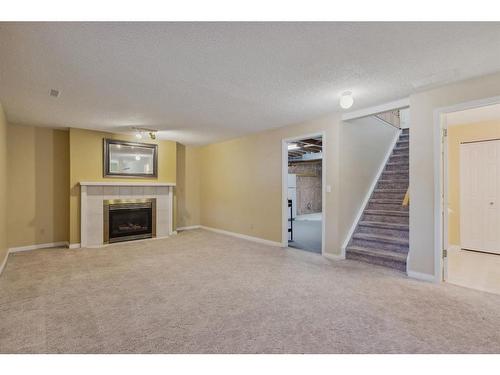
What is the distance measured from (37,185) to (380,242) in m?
6.51

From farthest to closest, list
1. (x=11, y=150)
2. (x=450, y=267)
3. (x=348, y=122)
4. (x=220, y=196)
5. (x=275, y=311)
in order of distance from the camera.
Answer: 1. (x=220, y=196)
2. (x=11, y=150)
3. (x=348, y=122)
4. (x=450, y=267)
5. (x=275, y=311)

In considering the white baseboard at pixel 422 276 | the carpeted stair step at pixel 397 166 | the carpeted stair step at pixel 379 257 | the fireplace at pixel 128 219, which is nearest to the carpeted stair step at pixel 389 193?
the carpeted stair step at pixel 397 166

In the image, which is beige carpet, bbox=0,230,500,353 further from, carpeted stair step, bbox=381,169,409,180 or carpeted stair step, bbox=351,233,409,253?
carpeted stair step, bbox=381,169,409,180

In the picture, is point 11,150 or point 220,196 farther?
point 220,196

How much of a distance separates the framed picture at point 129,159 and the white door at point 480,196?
6535mm

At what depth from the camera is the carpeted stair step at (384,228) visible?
13.5 feet

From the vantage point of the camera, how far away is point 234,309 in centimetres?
244

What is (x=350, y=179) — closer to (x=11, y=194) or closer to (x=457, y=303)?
(x=457, y=303)

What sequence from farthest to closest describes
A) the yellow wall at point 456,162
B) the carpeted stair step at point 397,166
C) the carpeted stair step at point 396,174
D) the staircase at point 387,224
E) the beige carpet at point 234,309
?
the carpeted stair step at point 397,166, the carpeted stair step at point 396,174, the yellow wall at point 456,162, the staircase at point 387,224, the beige carpet at point 234,309

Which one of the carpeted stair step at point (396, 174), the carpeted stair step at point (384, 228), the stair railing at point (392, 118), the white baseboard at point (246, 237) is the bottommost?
the white baseboard at point (246, 237)

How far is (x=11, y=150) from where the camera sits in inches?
189

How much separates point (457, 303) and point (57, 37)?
434cm

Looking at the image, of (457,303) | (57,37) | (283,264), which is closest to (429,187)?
(457,303)

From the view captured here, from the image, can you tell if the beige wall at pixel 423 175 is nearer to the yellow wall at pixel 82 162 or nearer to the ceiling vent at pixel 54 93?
the ceiling vent at pixel 54 93
